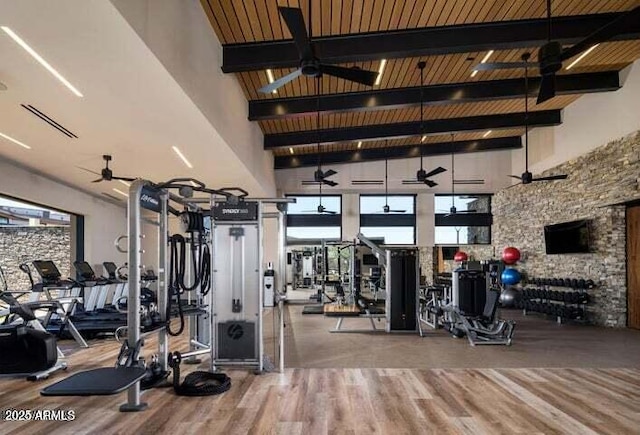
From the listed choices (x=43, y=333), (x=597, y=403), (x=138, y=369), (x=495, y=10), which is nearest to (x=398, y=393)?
(x=597, y=403)

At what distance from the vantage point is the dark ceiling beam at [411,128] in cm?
969

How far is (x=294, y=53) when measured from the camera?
5566mm

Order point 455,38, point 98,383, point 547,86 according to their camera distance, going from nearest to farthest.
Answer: point 98,383 < point 547,86 < point 455,38

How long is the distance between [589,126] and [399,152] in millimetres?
4804

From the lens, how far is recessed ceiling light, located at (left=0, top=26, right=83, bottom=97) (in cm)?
312

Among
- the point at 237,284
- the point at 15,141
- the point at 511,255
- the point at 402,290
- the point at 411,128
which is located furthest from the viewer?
the point at 511,255

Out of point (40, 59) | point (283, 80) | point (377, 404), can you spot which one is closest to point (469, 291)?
point (377, 404)

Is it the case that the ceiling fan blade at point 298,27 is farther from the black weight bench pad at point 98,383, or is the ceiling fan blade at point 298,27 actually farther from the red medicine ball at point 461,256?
the red medicine ball at point 461,256

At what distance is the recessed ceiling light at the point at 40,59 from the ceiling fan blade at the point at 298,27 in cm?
198

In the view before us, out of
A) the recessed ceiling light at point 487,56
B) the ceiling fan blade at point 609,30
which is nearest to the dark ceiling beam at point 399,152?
the recessed ceiling light at point 487,56

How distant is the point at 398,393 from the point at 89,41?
3895 millimetres

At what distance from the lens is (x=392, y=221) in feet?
43.2

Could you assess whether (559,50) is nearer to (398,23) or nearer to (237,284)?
(398,23)

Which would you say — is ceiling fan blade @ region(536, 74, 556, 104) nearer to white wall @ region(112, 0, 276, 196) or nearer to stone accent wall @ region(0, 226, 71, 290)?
white wall @ region(112, 0, 276, 196)
